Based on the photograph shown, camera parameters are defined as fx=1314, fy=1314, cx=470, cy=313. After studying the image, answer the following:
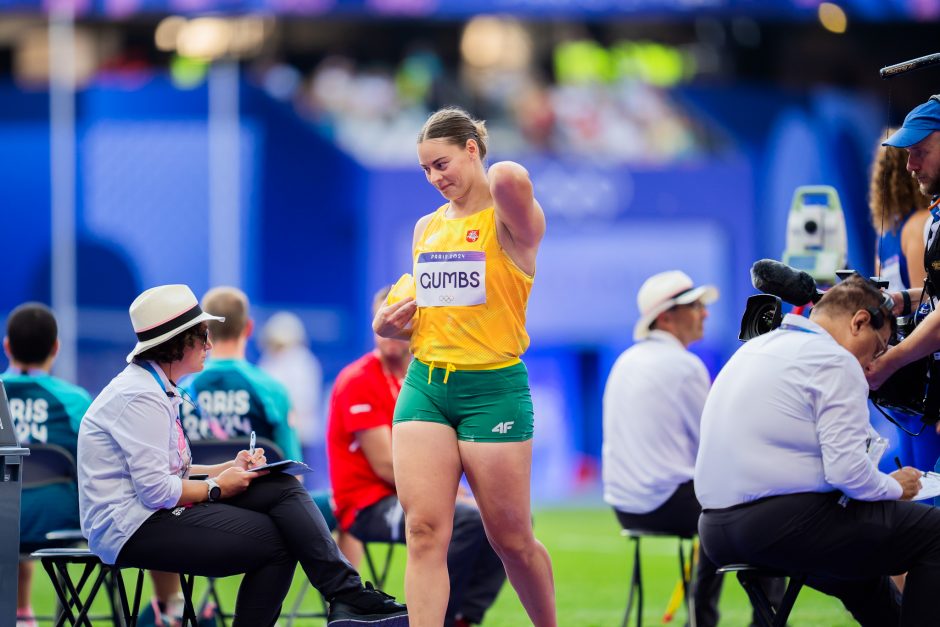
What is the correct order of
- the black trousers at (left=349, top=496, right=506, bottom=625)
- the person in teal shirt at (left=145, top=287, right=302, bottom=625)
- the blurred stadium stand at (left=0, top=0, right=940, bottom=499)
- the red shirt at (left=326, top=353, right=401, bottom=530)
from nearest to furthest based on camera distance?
the black trousers at (left=349, top=496, right=506, bottom=625) < the red shirt at (left=326, top=353, right=401, bottom=530) < the person in teal shirt at (left=145, top=287, right=302, bottom=625) < the blurred stadium stand at (left=0, top=0, right=940, bottom=499)

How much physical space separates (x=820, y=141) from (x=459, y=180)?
41.2 ft

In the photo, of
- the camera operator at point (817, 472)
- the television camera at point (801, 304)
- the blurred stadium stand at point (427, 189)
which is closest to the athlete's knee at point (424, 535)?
the camera operator at point (817, 472)

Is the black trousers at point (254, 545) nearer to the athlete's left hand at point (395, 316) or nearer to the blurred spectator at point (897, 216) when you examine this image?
the athlete's left hand at point (395, 316)

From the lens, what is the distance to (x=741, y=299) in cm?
1549

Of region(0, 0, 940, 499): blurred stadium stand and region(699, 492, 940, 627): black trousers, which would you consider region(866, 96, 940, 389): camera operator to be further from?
region(0, 0, 940, 499): blurred stadium stand

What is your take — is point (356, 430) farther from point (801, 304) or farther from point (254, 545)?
point (801, 304)

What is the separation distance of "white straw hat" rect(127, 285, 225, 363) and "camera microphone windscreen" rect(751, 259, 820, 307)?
1.94m

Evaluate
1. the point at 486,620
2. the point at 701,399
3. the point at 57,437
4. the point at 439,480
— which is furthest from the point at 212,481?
the point at 486,620

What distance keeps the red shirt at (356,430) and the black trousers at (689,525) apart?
1.14 meters

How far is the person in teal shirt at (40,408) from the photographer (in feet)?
18.2

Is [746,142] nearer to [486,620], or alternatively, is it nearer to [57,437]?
[486,620]

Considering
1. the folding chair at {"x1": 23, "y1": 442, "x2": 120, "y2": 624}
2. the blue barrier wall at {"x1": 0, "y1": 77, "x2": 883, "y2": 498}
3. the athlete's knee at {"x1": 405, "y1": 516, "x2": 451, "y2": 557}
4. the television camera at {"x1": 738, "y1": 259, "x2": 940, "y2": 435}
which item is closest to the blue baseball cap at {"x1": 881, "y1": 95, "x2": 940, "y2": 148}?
the television camera at {"x1": 738, "y1": 259, "x2": 940, "y2": 435}

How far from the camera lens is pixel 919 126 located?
14.7 ft

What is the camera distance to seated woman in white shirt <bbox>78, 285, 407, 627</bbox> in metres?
4.30
